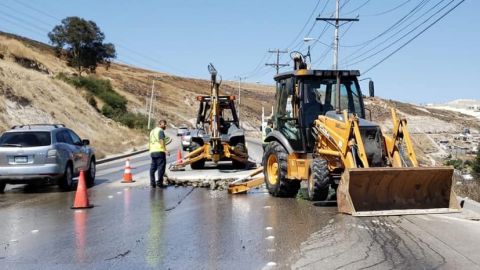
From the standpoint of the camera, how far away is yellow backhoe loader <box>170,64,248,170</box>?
21.7 m

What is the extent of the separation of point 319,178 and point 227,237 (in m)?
3.21

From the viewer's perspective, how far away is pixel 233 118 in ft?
79.7

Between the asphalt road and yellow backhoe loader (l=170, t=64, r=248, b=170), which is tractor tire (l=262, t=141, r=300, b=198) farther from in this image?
yellow backhoe loader (l=170, t=64, r=248, b=170)

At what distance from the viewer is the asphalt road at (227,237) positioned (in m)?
7.26

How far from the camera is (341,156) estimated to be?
37.2 ft

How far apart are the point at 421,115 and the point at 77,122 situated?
11107 cm

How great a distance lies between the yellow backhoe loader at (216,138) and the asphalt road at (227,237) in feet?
28.5

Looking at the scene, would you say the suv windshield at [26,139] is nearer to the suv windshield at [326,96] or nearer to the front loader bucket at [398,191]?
the suv windshield at [326,96]

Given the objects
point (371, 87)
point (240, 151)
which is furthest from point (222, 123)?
point (371, 87)

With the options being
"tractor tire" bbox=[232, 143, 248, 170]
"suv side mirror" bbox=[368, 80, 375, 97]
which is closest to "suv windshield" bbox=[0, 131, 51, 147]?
"tractor tire" bbox=[232, 143, 248, 170]

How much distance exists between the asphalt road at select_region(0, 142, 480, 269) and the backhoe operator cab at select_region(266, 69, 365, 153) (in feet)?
4.68

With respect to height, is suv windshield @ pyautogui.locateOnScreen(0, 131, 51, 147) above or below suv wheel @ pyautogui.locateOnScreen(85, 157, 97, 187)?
above

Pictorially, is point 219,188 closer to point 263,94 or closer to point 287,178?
point 287,178

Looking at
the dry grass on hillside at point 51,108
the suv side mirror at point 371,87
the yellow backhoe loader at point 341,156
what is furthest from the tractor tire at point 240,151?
the dry grass on hillside at point 51,108
